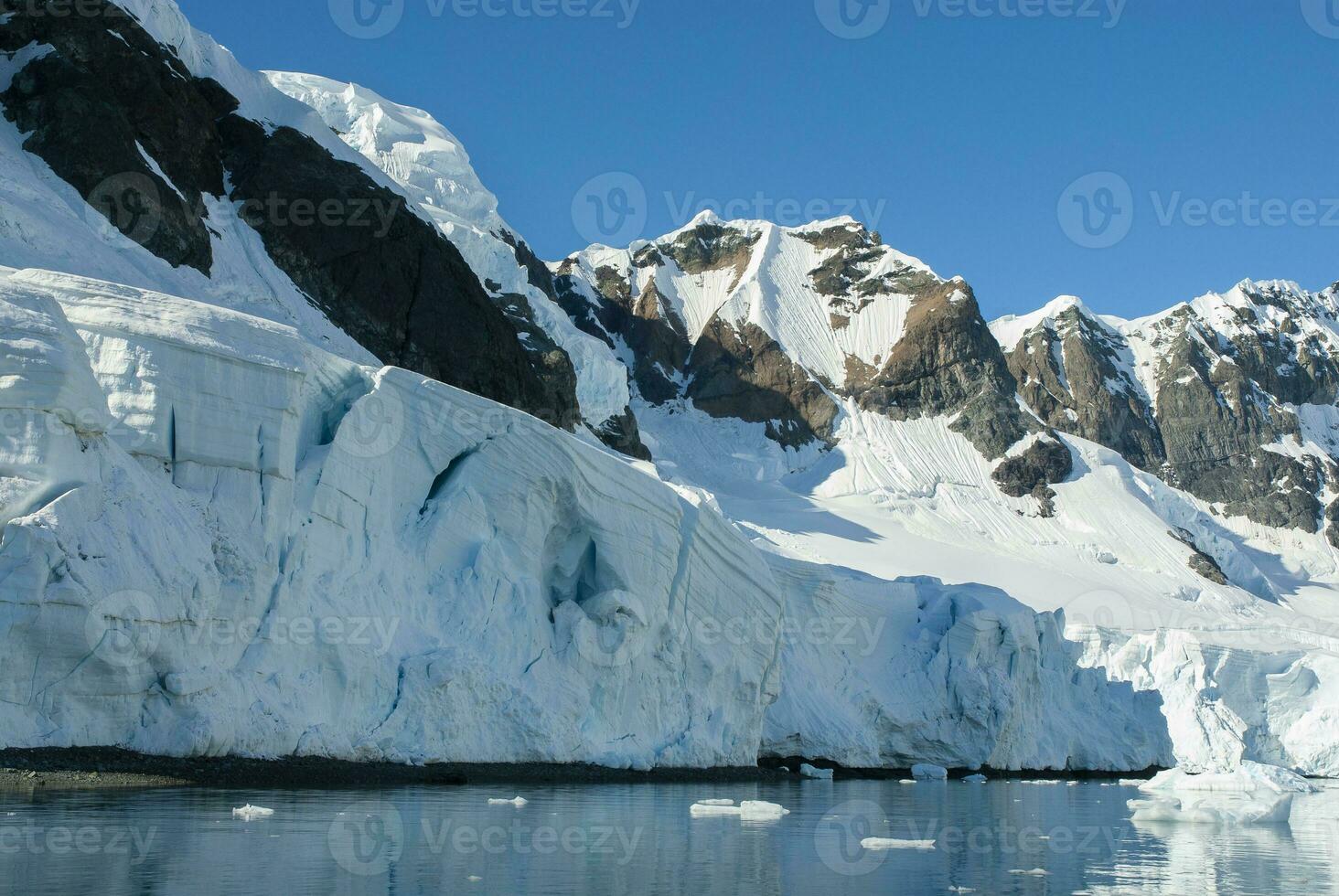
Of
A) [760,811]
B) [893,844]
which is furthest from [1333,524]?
[893,844]

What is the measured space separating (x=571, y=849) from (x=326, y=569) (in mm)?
8620

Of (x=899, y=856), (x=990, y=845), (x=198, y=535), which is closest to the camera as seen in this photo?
(x=899, y=856)

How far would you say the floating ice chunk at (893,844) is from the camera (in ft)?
51.0

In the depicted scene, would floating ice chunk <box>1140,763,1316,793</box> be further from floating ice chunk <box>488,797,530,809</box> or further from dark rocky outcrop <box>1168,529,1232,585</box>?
dark rocky outcrop <box>1168,529,1232,585</box>

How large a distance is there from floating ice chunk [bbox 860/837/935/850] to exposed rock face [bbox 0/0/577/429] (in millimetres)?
27843

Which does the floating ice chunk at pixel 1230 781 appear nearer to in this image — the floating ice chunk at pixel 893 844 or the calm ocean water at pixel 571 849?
the calm ocean water at pixel 571 849

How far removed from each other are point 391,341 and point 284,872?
37.4 meters

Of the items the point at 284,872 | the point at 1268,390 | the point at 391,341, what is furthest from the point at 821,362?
the point at 284,872

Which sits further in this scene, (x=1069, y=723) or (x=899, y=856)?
(x=1069, y=723)

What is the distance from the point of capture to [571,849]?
13844 millimetres

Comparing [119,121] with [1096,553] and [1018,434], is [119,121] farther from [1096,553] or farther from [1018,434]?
[1018,434]

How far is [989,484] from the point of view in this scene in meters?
87.2

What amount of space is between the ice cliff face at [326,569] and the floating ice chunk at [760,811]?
528 cm

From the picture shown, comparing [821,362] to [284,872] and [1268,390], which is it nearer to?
[1268,390]
